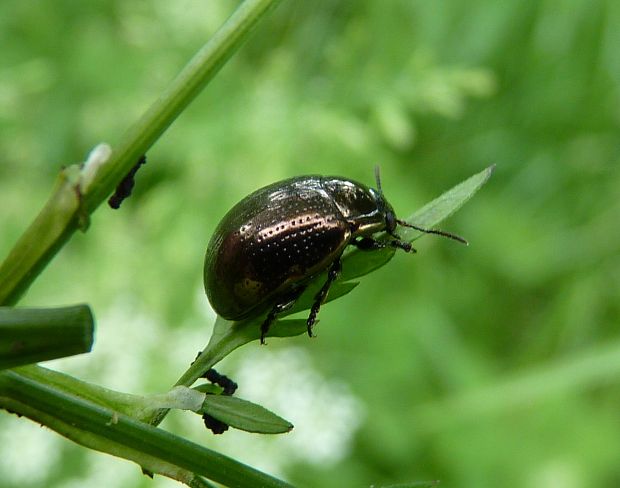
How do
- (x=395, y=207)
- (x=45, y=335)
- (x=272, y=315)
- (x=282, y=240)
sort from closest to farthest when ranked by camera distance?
(x=45, y=335)
(x=272, y=315)
(x=282, y=240)
(x=395, y=207)

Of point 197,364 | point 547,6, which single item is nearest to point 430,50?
point 547,6

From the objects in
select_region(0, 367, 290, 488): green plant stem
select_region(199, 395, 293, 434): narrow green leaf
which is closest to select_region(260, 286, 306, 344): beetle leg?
select_region(199, 395, 293, 434): narrow green leaf

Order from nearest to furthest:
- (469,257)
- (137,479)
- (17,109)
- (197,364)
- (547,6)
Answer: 1. (197,364)
2. (137,479)
3. (547,6)
4. (17,109)
5. (469,257)

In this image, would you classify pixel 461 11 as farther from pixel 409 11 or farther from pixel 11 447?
pixel 11 447

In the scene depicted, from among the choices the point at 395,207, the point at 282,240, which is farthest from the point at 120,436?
the point at 395,207

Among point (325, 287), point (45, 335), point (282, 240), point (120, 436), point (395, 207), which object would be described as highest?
point (45, 335)

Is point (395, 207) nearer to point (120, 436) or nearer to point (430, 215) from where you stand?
A: point (430, 215)

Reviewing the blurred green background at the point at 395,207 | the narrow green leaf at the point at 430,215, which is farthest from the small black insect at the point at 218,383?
the blurred green background at the point at 395,207
